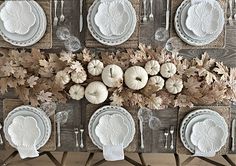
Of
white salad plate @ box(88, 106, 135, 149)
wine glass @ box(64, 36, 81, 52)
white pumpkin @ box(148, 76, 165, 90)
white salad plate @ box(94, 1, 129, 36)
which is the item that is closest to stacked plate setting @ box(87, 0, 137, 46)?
white salad plate @ box(94, 1, 129, 36)

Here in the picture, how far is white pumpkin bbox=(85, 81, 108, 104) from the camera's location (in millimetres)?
1769

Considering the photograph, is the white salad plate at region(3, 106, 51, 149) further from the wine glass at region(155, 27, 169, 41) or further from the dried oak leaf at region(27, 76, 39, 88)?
the wine glass at region(155, 27, 169, 41)

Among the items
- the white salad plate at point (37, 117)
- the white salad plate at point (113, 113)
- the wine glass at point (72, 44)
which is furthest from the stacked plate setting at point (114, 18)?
the white salad plate at point (37, 117)

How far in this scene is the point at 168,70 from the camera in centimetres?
177

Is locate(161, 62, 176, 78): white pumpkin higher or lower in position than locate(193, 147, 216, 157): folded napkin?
higher

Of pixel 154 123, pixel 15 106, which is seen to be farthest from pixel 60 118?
pixel 154 123

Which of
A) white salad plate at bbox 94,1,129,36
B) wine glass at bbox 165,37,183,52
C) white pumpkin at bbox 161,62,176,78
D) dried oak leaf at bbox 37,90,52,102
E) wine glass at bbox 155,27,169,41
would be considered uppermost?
white salad plate at bbox 94,1,129,36

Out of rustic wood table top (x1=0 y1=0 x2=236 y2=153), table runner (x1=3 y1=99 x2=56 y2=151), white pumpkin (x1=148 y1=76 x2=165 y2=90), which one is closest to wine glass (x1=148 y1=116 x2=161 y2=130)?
rustic wood table top (x1=0 y1=0 x2=236 y2=153)

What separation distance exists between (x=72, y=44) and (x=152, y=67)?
37 cm

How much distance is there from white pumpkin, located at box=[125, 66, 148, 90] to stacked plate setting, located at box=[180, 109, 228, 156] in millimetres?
259

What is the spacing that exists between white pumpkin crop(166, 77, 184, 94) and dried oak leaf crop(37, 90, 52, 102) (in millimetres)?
523

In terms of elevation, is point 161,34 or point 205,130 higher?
point 161,34

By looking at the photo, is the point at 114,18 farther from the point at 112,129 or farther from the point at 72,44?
the point at 112,129

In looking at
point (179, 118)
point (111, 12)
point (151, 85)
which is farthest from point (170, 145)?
point (111, 12)
